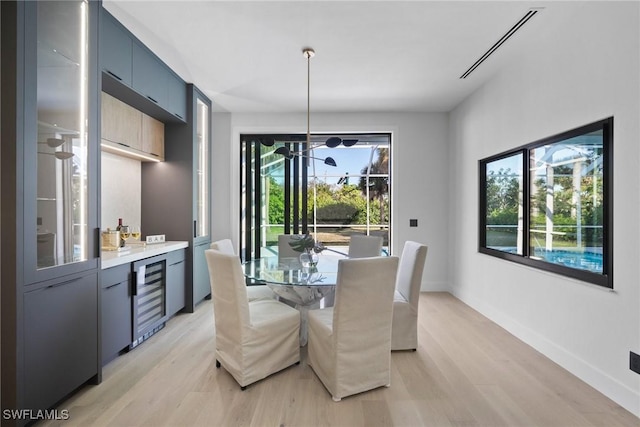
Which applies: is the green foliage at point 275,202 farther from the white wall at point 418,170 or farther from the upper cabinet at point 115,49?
the upper cabinet at point 115,49

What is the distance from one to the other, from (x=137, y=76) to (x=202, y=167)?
1440 mm

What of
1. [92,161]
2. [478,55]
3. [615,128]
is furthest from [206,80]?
[615,128]

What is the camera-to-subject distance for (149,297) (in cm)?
285

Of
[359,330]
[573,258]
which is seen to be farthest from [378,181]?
[359,330]

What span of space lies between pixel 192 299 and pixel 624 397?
3.77 meters

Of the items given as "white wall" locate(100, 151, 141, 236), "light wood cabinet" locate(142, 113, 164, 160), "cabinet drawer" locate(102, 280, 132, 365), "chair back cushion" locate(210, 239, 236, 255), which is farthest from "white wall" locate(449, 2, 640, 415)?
"white wall" locate(100, 151, 141, 236)

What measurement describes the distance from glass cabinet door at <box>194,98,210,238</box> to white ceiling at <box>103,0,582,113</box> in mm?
313

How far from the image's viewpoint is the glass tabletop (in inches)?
91.0

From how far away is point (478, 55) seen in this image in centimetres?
288

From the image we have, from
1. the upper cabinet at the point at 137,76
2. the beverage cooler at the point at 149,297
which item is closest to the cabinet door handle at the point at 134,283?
the beverage cooler at the point at 149,297

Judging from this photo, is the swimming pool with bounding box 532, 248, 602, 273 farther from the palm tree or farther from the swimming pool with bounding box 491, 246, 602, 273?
the palm tree

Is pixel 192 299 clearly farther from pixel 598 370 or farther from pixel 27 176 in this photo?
pixel 598 370

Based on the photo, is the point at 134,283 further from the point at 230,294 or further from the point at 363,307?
the point at 363,307

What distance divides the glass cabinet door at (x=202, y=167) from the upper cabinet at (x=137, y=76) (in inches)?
16.2
